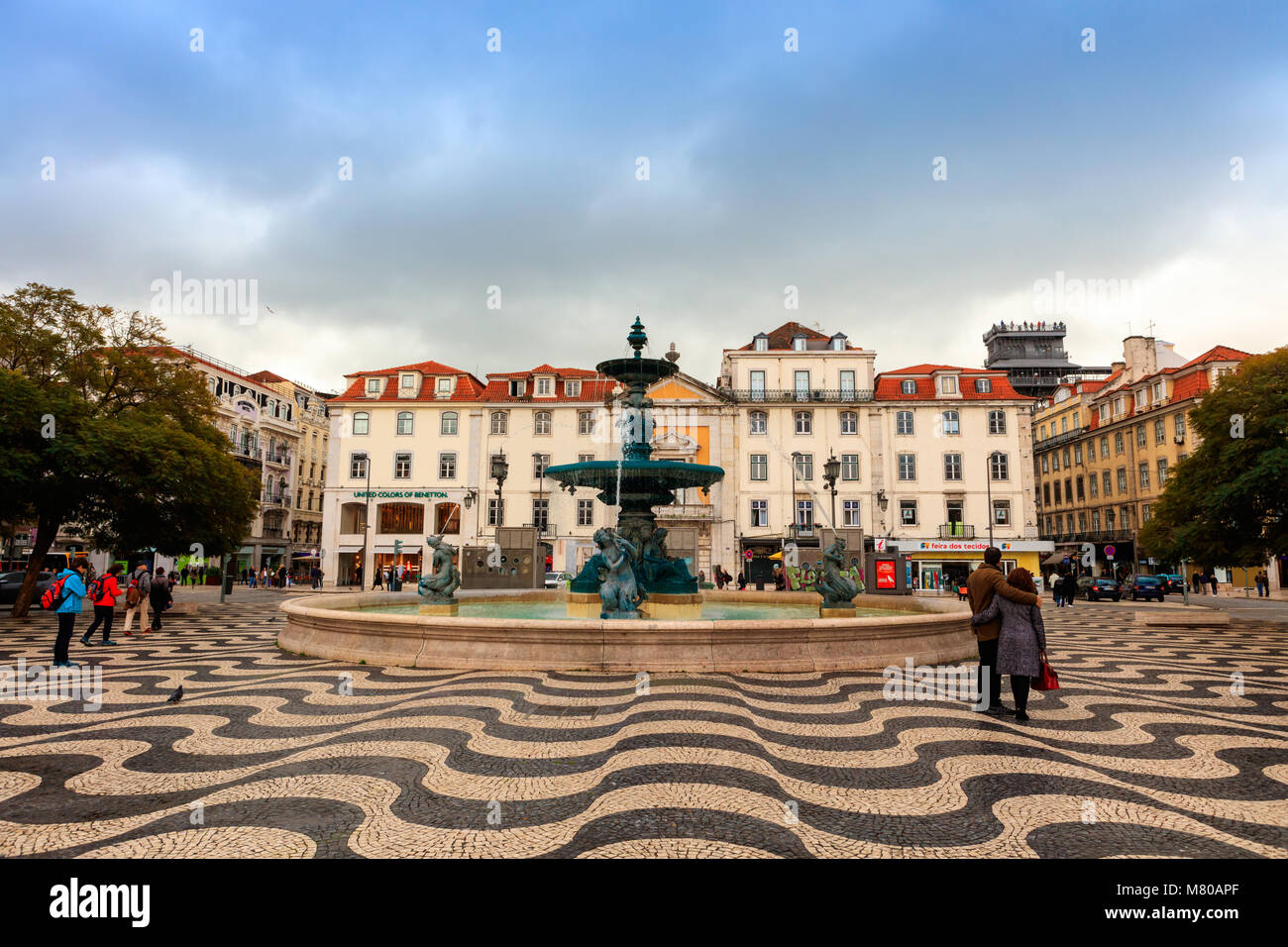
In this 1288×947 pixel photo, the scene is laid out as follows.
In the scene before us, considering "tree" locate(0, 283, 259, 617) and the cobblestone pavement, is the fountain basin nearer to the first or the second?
the cobblestone pavement

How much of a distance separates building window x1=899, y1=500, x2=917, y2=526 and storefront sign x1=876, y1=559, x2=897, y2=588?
668 inches

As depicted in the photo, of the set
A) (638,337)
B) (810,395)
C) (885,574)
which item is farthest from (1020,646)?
(810,395)

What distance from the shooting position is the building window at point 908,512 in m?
40.2

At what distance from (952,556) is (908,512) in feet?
11.8

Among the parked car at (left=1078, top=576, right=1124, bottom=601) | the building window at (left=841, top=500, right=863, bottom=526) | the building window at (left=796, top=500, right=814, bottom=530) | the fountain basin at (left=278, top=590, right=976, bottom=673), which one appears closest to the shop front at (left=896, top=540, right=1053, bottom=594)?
the building window at (left=841, top=500, right=863, bottom=526)

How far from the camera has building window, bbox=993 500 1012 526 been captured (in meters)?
40.0

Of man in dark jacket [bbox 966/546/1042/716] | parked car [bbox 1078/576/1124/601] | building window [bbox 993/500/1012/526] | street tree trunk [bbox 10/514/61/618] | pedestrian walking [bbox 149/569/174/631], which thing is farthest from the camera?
building window [bbox 993/500/1012/526]

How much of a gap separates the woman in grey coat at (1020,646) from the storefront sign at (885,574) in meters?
18.8

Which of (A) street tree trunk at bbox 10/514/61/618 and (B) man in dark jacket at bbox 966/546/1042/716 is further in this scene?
(A) street tree trunk at bbox 10/514/61/618

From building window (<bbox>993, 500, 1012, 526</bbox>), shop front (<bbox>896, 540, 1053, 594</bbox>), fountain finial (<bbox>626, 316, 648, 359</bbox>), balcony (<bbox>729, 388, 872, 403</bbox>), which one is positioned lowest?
shop front (<bbox>896, 540, 1053, 594</bbox>)

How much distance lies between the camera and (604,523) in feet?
128

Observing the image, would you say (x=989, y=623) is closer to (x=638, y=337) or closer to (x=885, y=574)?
(x=638, y=337)
